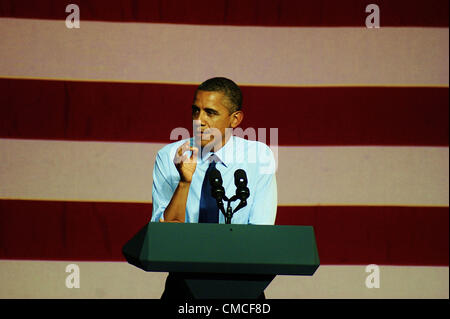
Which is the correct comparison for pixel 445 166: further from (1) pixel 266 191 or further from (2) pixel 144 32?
(2) pixel 144 32

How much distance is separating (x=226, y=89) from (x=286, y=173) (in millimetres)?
718

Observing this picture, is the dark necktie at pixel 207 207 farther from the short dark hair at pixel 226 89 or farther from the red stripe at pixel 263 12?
the red stripe at pixel 263 12

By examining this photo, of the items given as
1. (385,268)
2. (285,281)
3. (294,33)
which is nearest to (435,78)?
(294,33)

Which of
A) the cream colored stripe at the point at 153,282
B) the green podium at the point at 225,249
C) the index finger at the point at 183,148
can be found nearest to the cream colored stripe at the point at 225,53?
the cream colored stripe at the point at 153,282

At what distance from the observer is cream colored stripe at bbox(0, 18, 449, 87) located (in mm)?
2117

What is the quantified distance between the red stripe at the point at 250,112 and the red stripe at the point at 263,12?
0.28 meters

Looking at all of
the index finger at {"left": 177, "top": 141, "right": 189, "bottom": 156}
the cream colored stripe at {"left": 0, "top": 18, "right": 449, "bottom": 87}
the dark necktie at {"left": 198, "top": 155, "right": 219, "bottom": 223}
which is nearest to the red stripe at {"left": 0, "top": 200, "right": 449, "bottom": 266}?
the cream colored stripe at {"left": 0, "top": 18, "right": 449, "bottom": 87}

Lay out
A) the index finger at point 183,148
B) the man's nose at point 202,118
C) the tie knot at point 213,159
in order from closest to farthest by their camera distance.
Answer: the index finger at point 183,148, the man's nose at point 202,118, the tie knot at point 213,159

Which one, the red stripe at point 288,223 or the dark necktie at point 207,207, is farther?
the red stripe at point 288,223

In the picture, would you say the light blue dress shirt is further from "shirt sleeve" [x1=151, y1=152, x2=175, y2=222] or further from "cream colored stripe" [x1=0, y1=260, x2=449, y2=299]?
"cream colored stripe" [x1=0, y1=260, x2=449, y2=299]

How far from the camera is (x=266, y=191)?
4.94 ft

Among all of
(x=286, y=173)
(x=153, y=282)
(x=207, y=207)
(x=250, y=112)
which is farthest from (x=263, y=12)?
(x=153, y=282)

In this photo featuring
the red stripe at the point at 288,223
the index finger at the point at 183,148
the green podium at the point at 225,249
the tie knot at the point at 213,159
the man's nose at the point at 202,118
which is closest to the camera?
the green podium at the point at 225,249

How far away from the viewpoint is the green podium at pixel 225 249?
3.41 feet
